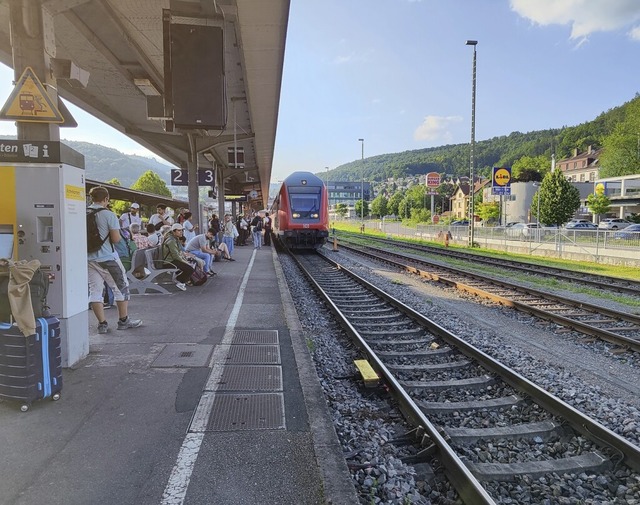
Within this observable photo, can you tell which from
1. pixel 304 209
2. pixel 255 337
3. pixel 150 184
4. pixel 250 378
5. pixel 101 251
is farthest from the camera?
pixel 150 184

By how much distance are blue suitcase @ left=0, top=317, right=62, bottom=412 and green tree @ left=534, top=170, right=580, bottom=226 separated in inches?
2281

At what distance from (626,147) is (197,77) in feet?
282

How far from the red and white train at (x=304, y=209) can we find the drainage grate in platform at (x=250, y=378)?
15091mm

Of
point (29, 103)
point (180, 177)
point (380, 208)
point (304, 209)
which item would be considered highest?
point (380, 208)

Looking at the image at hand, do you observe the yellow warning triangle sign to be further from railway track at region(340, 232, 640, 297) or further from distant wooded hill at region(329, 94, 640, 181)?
distant wooded hill at region(329, 94, 640, 181)

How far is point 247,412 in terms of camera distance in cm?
385

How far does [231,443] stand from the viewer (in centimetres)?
333

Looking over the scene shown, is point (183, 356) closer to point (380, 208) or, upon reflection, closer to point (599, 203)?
point (599, 203)

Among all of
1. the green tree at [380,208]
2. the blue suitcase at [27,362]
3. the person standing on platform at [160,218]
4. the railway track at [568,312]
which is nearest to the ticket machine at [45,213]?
the blue suitcase at [27,362]

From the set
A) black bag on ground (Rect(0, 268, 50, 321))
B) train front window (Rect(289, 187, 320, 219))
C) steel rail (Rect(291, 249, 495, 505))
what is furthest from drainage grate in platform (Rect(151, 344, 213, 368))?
train front window (Rect(289, 187, 320, 219))

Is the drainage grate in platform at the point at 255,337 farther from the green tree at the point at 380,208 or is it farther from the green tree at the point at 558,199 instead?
the green tree at the point at 380,208

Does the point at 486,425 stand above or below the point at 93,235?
Result: below

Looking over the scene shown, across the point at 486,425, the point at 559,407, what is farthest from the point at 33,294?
the point at 559,407

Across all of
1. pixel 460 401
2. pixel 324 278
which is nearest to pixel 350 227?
pixel 324 278
